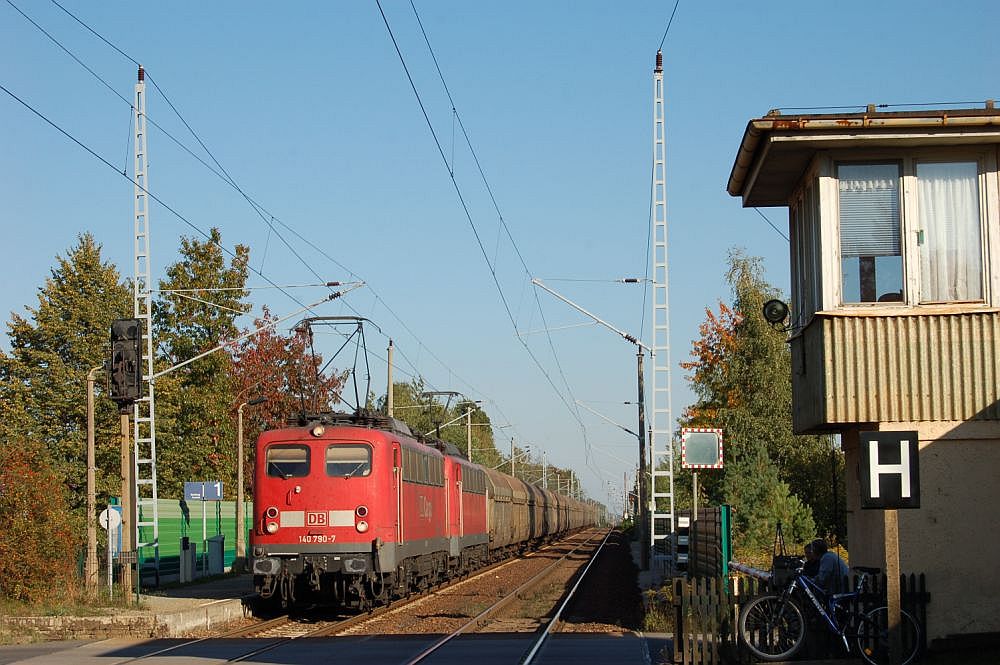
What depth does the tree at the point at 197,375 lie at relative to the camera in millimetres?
54781

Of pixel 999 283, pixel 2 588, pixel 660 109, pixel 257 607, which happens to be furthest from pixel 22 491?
pixel 660 109

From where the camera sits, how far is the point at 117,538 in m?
22.0

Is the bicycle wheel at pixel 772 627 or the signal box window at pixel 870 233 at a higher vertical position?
the signal box window at pixel 870 233

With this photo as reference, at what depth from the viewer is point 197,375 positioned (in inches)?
2311

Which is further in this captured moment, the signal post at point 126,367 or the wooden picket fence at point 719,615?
the signal post at point 126,367

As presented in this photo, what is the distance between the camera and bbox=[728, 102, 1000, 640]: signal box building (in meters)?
13.5

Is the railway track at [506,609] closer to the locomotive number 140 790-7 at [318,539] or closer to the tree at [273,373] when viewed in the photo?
the locomotive number 140 790-7 at [318,539]

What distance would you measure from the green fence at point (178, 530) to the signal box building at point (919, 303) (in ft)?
65.0

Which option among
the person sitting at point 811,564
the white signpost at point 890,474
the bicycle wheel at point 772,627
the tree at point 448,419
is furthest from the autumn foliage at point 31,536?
the tree at point 448,419

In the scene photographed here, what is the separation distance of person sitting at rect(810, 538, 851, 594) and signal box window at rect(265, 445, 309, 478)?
9.95 metres

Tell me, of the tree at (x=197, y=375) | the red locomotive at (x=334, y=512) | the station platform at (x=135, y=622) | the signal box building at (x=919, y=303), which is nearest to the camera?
the signal box building at (x=919, y=303)

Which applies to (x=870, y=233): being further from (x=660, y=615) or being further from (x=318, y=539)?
(x=318, y=539)

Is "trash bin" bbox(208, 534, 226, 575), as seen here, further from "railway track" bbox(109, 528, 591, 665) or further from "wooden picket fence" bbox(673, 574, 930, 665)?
"wooden picket fence" bbox(673, 574, 930, 665)

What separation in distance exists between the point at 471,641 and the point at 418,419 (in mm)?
75451
